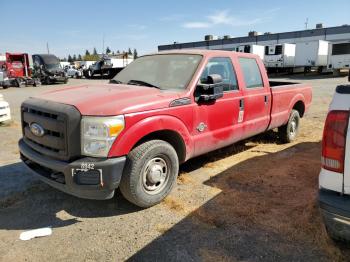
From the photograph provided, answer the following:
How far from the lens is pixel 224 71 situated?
495cm

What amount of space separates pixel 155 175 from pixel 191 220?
664 millimetres

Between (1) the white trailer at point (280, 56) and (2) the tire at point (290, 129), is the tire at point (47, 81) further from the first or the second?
(2) the tire at point (290, 129)

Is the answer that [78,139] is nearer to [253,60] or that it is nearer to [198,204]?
[198,204]

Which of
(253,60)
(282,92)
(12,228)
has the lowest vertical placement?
(12,228)

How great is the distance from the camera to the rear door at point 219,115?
4.39 meters

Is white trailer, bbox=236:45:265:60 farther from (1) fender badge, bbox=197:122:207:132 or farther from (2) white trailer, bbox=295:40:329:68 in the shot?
(1) fender badge, bbox=197:122:207:132

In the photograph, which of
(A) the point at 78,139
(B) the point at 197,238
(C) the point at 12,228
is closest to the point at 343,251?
(B) the point at 197,238

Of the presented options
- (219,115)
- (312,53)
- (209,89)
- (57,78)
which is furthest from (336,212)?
(312,53)

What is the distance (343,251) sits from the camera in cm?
295

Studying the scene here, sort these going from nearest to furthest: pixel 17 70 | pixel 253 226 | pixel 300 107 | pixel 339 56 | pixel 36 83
Answer: pixel 253 226 → pixel 300 107 → pixel 36 83 → pixel 17 70 → pixel 339 56

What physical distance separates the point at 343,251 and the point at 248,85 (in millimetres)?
3007

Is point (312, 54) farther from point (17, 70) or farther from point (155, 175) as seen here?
point (155, 175)

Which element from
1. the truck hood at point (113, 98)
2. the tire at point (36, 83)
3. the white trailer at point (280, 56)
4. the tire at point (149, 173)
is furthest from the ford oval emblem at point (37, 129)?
the white trailer at point (280, 56)

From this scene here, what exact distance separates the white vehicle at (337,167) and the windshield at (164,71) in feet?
7.17
